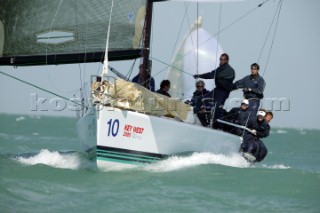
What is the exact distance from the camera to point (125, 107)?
12711 millimetres

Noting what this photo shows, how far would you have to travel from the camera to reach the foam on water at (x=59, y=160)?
1382cm

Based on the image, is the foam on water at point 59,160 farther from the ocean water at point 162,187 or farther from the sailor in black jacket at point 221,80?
the sailor in black jacket at point 221,80

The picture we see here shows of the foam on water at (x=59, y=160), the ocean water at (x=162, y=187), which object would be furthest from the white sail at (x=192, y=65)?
the ocean water at (x=162, y=187)

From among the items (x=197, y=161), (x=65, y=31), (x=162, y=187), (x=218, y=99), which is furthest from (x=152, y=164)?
(x=65, y=31)

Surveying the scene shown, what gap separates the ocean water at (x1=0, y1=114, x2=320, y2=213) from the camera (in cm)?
1059

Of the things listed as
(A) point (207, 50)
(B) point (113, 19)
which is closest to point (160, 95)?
(B) point (113, 19)

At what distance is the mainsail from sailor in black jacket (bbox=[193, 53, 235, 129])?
4.72ft

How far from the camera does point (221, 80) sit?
14398 mm

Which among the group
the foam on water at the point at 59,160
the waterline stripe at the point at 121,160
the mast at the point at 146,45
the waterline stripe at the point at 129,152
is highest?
the mast at the point at 146,45

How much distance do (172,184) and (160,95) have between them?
207 centimetres

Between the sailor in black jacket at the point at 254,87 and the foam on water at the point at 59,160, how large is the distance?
3171mm

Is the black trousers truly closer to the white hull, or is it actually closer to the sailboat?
the sailboat

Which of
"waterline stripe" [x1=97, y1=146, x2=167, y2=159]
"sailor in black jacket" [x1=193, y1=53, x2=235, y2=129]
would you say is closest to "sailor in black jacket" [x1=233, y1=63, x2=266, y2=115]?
"sailor in black jacket" [x1=193, y1=53, x2=235, y2=129]

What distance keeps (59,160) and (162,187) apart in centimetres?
350
